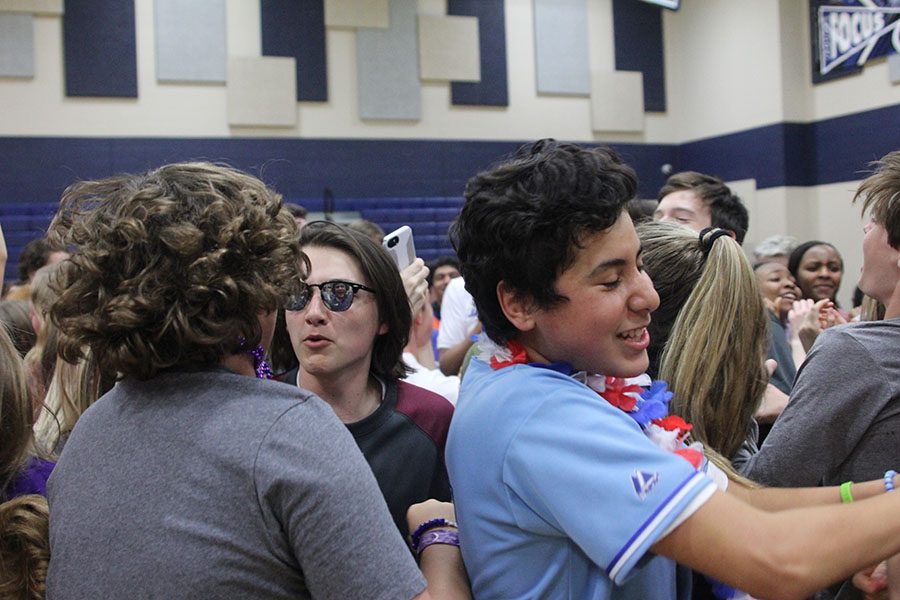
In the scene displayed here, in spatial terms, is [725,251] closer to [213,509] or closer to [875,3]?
[213,509]

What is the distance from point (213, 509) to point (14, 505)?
48 centimetres

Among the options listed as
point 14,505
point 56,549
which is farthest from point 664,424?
point 14,505

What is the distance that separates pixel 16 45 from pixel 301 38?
262cm

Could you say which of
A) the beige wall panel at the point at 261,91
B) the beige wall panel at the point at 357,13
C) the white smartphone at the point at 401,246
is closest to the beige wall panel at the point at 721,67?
the beige wall panel at the point at 357,13

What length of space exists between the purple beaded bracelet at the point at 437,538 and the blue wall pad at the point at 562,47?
8761mm

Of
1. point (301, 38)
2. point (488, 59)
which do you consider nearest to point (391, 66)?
point (301, 38)

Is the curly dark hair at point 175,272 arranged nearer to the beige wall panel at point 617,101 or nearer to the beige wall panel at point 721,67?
the beige wall panel at point 721,67

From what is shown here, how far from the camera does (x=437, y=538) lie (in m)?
Result: 1.42

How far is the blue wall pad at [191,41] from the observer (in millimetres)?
8555

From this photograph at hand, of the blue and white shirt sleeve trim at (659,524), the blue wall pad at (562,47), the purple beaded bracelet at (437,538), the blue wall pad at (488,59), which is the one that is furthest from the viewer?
the blue wall pad at (562,47)

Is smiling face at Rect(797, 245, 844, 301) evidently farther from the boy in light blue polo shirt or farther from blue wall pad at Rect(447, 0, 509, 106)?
blue wall pad at Rect(447, 0, 509, 106)

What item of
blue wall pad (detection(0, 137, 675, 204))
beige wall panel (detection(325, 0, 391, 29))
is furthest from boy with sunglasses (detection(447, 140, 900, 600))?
beige wall panel (detection(325, 0, 391, 29))

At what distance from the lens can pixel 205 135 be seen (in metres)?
8.77

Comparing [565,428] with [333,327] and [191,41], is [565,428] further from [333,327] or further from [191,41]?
[191,41]
